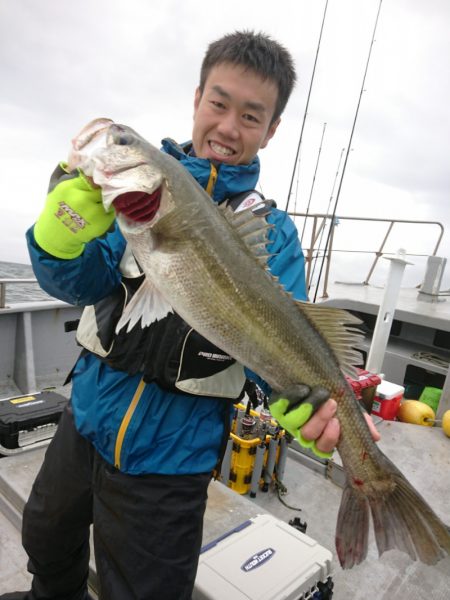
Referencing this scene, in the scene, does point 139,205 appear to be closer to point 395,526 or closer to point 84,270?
point 84,270

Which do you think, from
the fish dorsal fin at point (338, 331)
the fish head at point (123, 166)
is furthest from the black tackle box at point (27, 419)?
the fish dorsal fin at point (338, 331)

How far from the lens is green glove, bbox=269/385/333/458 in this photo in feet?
7.01

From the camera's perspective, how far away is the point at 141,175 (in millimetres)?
2068

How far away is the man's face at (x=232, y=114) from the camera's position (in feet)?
8.70

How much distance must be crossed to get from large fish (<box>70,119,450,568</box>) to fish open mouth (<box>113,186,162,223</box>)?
0.05 feet

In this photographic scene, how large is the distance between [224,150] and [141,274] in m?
0.97

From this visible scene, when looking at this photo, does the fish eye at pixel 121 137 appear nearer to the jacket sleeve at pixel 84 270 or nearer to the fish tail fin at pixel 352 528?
the jacket sleeve at pixel 84 270

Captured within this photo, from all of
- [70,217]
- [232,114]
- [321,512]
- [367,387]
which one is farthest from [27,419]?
[367,387]

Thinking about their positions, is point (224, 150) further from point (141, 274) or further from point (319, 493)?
point (319, 493)

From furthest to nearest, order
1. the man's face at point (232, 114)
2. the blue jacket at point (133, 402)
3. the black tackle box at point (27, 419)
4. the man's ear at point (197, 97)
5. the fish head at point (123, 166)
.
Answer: the black tackle box at point (27, 419) < the man's ear at point (197, 97) < the man's face at point (232, 114) < the blue jacket at point (133, 402) < the fish head at point (123, 166)

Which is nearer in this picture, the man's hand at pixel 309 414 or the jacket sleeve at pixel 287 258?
the man's hand at pixel 309 414

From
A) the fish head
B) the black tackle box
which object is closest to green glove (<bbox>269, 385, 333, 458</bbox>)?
the fish head

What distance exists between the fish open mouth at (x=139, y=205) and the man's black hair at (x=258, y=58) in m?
1.17

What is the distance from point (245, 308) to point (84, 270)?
0.86 meters
